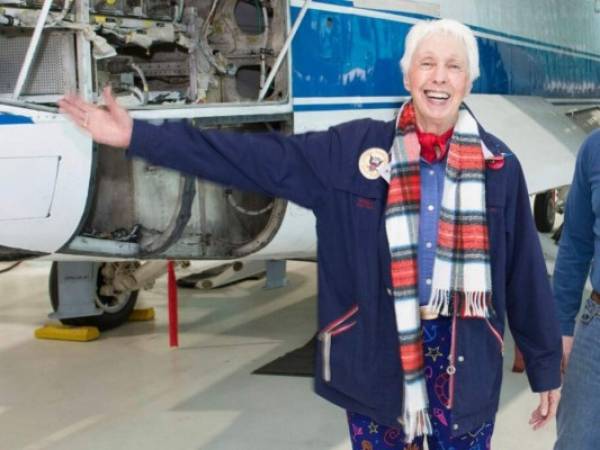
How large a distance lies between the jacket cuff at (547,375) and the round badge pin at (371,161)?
682 mm

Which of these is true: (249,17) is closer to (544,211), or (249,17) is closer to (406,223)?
(406,223)

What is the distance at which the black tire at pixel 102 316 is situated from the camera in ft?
21.1

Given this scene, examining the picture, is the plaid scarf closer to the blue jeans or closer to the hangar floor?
the blue jeans

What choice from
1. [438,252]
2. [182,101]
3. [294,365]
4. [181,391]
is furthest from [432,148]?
[294,365]

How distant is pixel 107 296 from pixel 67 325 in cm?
36

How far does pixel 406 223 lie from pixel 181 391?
3.23m

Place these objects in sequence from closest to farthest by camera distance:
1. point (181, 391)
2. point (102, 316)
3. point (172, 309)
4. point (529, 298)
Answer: point (529, 298) → point (181, 391) → point (172, 309) → point (102, 316)

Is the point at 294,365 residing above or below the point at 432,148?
below

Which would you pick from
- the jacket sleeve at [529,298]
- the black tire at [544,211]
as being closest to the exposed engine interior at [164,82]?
the jacket sleeve at [529,298]

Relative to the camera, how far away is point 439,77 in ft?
6.77

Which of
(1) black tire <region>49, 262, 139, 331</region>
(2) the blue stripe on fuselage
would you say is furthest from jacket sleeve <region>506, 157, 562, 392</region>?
(1) black tire <region>49, 262, 139, 331</region>

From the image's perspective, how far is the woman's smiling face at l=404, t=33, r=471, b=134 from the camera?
2068 millimetres

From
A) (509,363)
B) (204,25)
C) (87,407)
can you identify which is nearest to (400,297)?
(204,25)

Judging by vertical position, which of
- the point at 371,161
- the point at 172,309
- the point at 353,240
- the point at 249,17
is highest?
the point at 249,17
